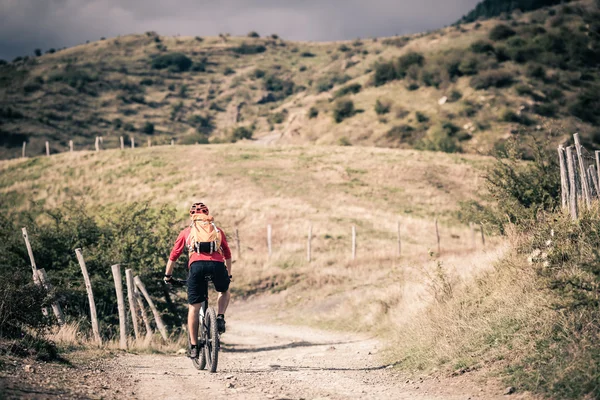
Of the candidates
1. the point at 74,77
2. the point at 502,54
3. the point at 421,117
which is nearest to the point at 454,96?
the point at 421,117

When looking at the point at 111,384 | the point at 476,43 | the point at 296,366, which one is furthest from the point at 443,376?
the point at 476,43

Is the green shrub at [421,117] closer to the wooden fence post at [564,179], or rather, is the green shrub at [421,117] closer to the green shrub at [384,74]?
the green shrub at [384,74]

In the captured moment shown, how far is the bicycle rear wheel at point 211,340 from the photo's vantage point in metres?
8.30

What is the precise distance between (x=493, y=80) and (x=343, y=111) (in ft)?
66.3

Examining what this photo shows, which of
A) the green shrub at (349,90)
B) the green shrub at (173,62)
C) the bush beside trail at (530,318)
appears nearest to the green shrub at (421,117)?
the green shrub at (349,90)

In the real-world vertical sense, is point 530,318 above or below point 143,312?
above

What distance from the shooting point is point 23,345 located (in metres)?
8.23

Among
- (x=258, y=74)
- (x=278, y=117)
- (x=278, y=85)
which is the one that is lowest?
(x=278, y=117)

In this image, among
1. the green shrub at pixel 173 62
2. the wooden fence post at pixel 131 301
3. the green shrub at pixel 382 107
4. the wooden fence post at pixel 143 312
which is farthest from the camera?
the green shrub at pixel 173 62

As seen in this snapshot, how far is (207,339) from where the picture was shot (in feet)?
27.8

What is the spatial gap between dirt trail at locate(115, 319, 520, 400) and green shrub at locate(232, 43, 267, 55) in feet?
520

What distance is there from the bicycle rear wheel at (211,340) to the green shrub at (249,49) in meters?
162

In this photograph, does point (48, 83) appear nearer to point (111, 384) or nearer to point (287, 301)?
point (287, 301)

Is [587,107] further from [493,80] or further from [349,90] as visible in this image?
[349,90]
